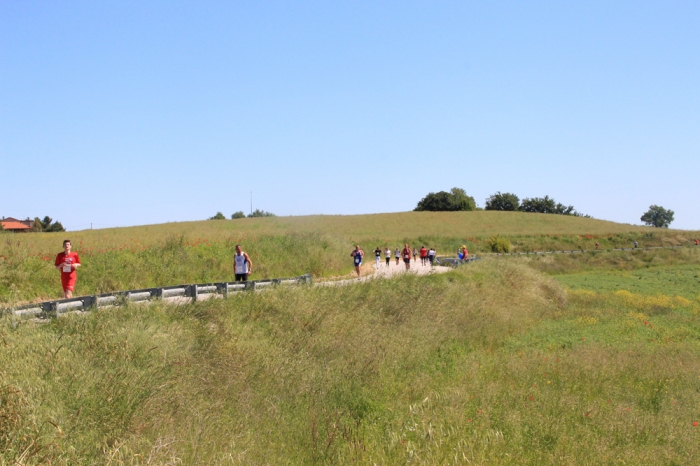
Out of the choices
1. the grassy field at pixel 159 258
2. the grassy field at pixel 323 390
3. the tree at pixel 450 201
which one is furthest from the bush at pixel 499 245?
the tree at pixel 450 201

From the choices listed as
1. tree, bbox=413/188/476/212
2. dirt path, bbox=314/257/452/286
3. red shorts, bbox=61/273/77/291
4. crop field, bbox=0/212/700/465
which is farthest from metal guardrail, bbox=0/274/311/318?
tree, bbox=413/188/476/212

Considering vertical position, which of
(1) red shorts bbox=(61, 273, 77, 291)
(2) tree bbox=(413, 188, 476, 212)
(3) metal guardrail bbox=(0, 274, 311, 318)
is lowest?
(3) metal guardrail bbox=(0, 274, 311, 318)

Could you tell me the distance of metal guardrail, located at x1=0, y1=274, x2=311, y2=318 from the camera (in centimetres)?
1098

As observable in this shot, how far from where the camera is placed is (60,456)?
680cm

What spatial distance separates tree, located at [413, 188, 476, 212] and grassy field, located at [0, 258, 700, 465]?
110 metres

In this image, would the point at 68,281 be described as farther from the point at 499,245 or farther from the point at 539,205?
the point at 539,205

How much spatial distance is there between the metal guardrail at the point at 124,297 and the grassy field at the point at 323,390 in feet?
1.78

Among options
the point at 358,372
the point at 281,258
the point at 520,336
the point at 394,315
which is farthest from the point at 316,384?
the point at 281,258

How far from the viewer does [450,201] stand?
12644 centimetres

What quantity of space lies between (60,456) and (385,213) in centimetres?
9479

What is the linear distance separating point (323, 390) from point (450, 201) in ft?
386

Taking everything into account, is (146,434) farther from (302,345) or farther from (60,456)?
(302,345)

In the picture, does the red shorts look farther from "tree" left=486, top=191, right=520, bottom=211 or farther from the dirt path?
"tree" left=486, top=191, right=520, bottom=211

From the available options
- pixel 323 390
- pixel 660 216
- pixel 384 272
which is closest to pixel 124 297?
pixel 323 390
